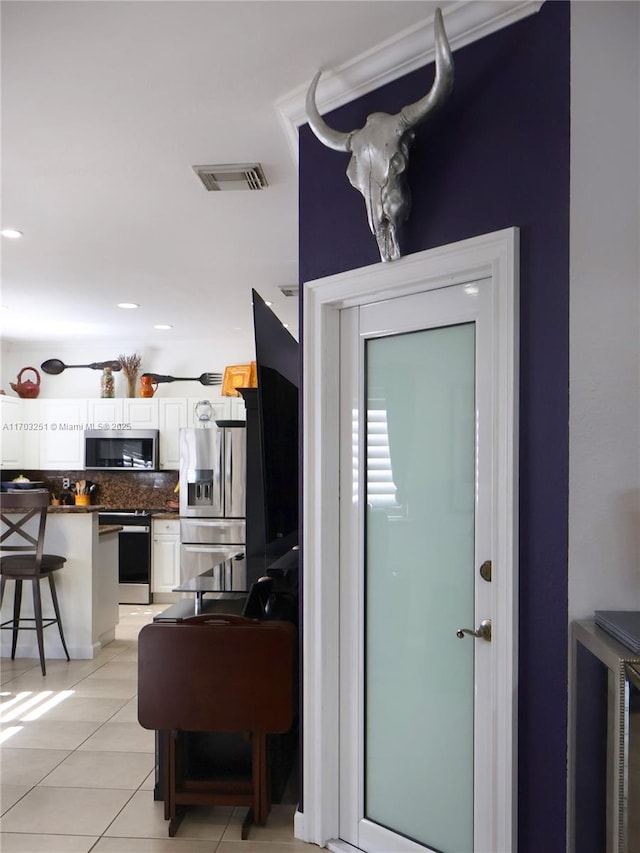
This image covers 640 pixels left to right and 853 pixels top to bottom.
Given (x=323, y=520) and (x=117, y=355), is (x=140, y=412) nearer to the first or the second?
(x=117, y=355)

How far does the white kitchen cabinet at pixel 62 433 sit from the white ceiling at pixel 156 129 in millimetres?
2291

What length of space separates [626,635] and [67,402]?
6523 mm

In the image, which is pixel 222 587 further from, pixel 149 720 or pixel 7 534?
pixel 7 534

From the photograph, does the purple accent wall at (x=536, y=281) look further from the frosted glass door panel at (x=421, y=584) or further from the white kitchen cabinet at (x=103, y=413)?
the white kitchen cabinet at (x=103, y=413)

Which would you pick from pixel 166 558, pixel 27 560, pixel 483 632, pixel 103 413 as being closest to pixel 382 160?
pixel 483 632

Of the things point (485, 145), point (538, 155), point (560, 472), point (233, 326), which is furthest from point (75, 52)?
point (233, 326)

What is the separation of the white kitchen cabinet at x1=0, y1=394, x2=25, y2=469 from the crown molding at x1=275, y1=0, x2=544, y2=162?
5319 mm

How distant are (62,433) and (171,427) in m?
1.15

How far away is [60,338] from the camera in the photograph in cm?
726

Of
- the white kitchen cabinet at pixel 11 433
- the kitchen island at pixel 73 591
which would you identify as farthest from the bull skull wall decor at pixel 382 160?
the white kitchen cabinet at pixel 11 433

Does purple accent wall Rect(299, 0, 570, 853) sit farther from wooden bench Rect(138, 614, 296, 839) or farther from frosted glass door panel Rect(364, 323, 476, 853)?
wooden bench Rect(138, 614, 296, 839)

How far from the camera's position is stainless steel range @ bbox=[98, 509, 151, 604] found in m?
6.76

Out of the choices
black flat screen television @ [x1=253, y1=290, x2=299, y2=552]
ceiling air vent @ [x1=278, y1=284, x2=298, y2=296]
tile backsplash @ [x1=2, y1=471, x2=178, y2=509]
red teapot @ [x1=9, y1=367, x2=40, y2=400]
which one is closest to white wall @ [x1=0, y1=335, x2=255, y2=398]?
red teapot @ [x1=9, y1=367, x2=40, y2=400]

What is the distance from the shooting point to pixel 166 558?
6816mm
